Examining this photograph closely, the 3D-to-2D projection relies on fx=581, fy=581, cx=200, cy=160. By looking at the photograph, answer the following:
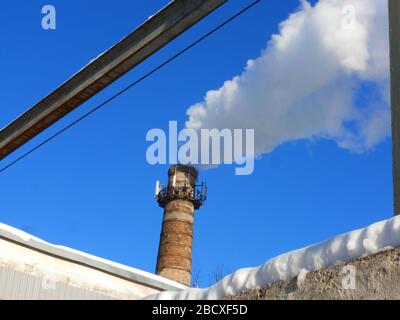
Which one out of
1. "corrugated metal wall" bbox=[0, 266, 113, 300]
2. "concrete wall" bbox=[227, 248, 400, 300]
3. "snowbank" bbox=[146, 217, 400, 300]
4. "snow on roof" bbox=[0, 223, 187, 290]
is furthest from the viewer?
"snow on roof" bbox=[0, 223, 187, 290]

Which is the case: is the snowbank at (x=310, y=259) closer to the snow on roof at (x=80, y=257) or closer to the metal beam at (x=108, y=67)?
the metal beam at (x=108, y=67)

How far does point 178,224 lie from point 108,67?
2281 centimetres

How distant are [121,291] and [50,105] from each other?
5949mm

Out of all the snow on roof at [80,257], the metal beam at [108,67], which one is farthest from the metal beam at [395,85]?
the snow on roof at [80,257]

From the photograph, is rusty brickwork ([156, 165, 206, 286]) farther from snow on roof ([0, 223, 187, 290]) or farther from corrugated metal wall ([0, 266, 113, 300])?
corrugated metal wall ([0, 266, 113, 300])

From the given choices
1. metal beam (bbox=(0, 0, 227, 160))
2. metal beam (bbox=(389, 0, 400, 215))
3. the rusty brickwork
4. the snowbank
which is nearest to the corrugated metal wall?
metal beam (bbox=(0, 0, 227, 160))

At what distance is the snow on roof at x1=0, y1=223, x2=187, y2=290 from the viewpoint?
1070 cm

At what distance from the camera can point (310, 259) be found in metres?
3.04

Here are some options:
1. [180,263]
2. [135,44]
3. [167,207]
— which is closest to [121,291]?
[135,44]

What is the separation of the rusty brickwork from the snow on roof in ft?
48.1

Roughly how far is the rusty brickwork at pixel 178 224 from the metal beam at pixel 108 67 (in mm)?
20484

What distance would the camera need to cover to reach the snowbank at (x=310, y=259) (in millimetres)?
2689

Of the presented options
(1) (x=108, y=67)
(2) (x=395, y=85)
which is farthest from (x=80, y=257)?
(2) (x=395, y=85)

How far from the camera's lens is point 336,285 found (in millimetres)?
2852
